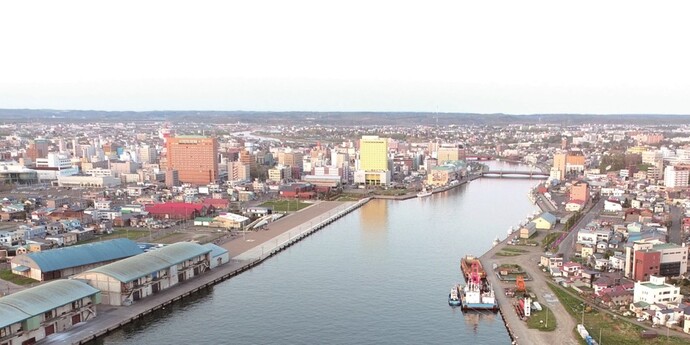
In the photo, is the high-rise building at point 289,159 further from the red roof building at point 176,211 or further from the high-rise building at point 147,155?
the red roof building at point 176,211

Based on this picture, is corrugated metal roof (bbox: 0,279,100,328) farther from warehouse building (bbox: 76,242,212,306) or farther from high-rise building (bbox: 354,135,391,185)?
high-rise building (bbox: 354,135,391,185)

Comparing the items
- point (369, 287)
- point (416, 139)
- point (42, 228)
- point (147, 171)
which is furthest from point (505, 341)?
point (416, 139)

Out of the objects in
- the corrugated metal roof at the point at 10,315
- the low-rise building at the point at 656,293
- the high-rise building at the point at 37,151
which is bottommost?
the low-rise building at the point at 656,293

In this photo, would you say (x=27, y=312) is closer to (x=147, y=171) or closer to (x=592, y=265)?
(x=592, y=265)

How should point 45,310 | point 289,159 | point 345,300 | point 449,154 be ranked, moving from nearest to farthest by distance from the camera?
point 45,310 → point 345,300 → point 289,159 → point 449,154

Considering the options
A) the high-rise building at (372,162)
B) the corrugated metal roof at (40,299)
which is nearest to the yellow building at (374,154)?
the high-rise building at (372,162)

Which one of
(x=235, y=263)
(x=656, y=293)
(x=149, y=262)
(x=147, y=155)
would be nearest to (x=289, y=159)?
(x=147, y=155)

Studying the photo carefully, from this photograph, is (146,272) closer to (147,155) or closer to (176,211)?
(176,211)
